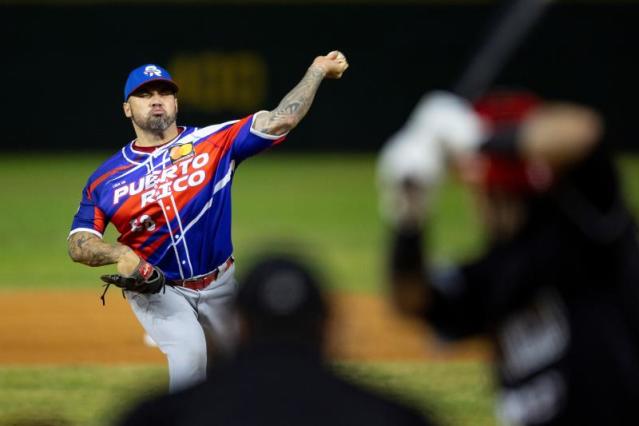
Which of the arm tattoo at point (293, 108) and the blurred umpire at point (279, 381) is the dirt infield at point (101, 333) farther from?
the blurred umpire at point (279, 381)

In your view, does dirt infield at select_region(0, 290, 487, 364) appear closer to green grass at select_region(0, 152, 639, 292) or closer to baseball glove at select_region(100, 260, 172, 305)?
green grass at select_region(0, 152, 639, 292)

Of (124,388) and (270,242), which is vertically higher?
(270,242)

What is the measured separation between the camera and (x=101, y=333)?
11742 millimetres

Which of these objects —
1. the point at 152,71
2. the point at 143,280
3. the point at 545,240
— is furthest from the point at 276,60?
the point at 545,240

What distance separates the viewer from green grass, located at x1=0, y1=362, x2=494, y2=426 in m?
7.91

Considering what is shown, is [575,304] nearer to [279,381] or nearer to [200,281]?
[279,381]

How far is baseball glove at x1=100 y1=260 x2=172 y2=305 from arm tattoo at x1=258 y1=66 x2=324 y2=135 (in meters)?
1.00

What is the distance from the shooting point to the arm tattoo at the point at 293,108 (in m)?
6.54

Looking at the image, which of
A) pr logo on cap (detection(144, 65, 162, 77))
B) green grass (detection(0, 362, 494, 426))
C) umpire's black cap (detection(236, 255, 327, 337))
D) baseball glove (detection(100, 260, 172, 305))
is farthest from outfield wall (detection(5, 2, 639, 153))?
umpire's black cap (detection(236, 255, 327, 337))

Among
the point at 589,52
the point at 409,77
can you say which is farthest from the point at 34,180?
the point at 589,52

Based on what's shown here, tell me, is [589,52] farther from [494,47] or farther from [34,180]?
[34,180]

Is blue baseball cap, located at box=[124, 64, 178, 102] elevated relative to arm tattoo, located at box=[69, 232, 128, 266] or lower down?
elevated

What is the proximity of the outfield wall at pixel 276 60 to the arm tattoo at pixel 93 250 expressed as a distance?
1872cm

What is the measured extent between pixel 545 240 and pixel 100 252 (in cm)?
371
